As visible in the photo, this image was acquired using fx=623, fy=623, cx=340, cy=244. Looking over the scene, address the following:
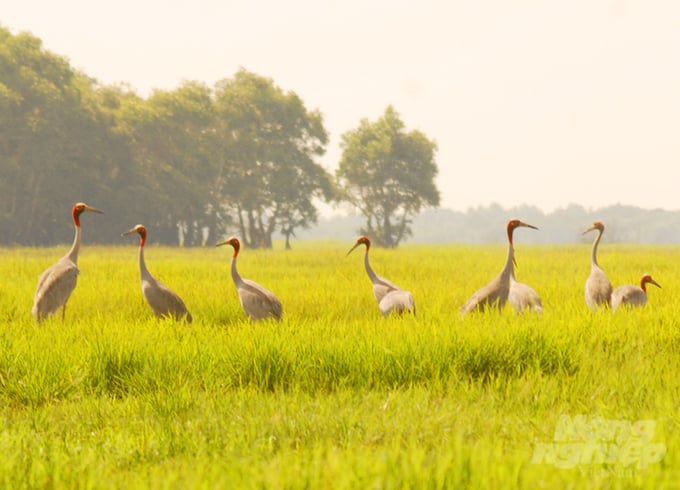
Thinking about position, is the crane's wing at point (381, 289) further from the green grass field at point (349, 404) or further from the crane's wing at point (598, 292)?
the crane's wing at point (598, 292)

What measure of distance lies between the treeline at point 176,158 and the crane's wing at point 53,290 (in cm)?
3488

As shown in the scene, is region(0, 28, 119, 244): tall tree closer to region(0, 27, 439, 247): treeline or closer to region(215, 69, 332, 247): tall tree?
region(0, 27, 439, 247): treeline

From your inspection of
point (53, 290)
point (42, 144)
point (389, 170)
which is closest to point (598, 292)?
point (53, 290)

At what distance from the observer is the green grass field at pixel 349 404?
3.26m

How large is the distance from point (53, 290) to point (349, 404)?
5473 mm

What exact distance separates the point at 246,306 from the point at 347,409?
4.30 m

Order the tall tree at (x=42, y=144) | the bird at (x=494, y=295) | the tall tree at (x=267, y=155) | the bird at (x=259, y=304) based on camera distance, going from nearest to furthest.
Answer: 1. the bird at (x=259, y=304)
2. the bird at (x=494, y=295)
3. the tall tree at (x=42, y=144)
4. the tall tree at (x=267, y=155)

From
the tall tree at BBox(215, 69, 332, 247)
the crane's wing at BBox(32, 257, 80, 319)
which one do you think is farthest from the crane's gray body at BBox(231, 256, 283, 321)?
the tall tree at BBox(215, 69, 332, 247)

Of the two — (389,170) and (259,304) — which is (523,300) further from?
(389,170)

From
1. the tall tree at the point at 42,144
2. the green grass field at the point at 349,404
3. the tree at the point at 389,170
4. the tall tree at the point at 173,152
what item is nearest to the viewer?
the green grass field at the point at 349,404

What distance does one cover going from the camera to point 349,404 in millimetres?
4785

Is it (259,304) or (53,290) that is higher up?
(53,290)

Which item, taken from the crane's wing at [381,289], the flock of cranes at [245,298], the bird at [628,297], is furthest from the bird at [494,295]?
the bird at [628,297]

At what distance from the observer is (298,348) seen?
5988 millimetres
